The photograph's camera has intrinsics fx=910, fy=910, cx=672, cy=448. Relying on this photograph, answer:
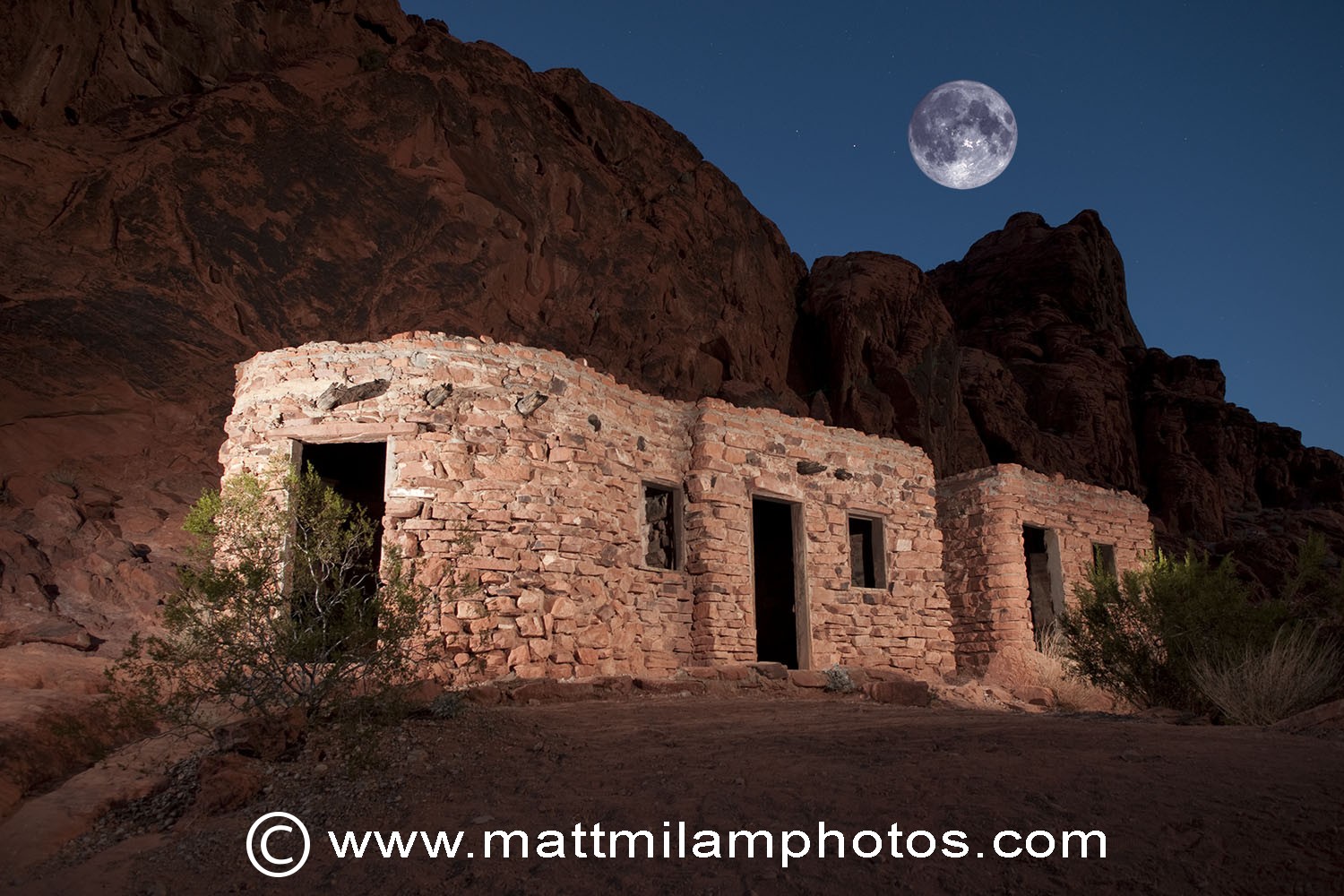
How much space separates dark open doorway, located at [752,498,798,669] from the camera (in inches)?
557

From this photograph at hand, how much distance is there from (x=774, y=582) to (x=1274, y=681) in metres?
8.11

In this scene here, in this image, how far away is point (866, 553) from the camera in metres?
13.6

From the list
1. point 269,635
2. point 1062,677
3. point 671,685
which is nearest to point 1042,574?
point 1062,677

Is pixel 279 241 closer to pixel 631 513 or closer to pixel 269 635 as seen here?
pixel 631 513

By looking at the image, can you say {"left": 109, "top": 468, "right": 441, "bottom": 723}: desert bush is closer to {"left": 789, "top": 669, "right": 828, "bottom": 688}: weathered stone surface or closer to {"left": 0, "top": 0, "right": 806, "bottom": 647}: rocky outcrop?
{"left": 789, "top": 669, "right": 828, "bottom": 688}: weathered stone surface

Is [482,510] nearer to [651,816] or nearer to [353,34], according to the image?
[651,816]

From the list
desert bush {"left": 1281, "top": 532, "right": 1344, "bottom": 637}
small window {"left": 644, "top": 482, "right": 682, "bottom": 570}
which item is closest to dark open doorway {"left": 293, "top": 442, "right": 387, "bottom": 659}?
small window {"left": 644, "top": 482, "right": 682, "bottom": 570}

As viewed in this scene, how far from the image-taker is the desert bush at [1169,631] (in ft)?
26.6

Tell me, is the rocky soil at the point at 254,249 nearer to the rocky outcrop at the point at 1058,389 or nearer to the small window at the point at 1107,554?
the rocky outcrop at the point at 1058,389

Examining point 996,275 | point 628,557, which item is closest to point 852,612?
point 628,557

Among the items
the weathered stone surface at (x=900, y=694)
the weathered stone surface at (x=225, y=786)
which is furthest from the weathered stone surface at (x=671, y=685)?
the weathered stone surface at (x=225, y=786)

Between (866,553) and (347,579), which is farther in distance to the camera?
(866,553)

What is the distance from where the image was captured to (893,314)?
83.8 ft

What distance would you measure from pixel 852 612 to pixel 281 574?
6857 millimetres
